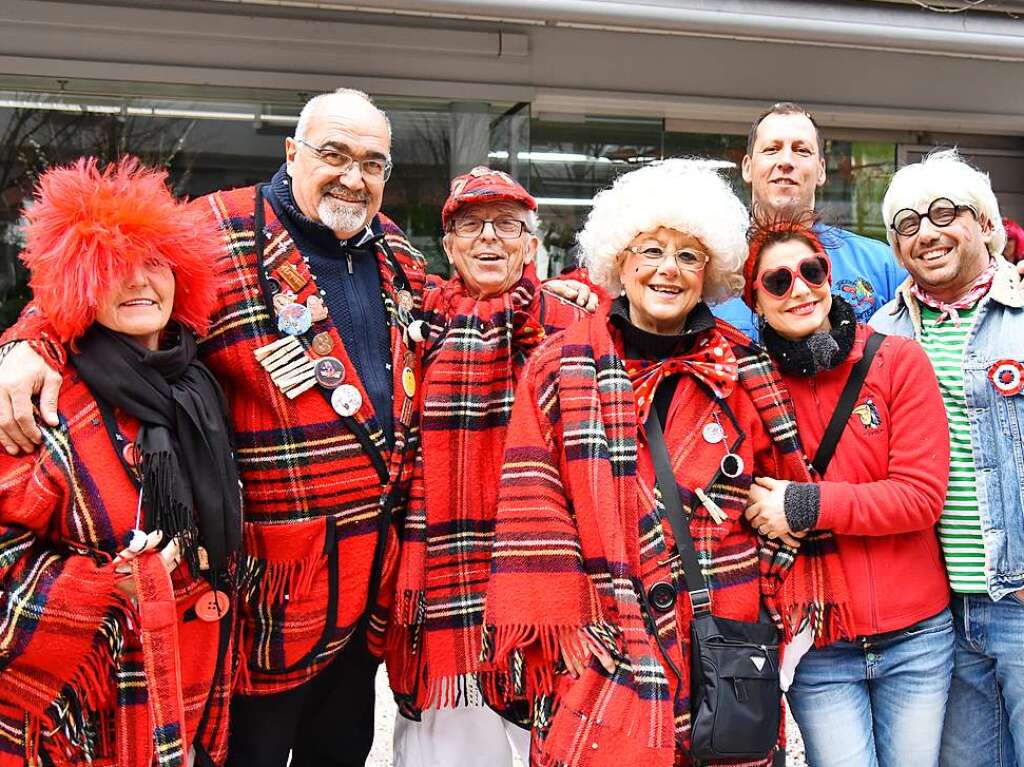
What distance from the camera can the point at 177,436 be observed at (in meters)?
2.11

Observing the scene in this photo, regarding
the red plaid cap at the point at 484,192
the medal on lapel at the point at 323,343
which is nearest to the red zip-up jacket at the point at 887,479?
the red plaid cap at the point at 484,192

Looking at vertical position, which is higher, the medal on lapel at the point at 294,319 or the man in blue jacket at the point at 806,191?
the man in blue jacket at the point at 806,191

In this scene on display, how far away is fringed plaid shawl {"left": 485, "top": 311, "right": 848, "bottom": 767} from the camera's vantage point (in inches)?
81.4

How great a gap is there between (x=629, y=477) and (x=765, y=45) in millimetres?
4960

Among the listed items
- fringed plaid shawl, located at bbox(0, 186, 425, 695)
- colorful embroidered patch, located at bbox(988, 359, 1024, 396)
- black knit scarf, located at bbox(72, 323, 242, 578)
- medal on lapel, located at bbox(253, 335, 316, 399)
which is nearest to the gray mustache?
fringed plaid shawl, located at bbox(0, 186, 425, 695)

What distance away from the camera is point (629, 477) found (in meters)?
2.15

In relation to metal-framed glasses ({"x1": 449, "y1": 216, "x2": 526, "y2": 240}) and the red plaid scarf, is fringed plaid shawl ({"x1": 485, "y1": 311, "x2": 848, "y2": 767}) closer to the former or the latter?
metal-framed glasses ({"x1": 449, "y1": 216, "x2": 526, "y2": 240})

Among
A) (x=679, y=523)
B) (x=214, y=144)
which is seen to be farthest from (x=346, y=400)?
(x=214, y=144)

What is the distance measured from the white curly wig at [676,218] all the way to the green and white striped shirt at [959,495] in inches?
23.7

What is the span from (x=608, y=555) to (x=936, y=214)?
131 centimetres

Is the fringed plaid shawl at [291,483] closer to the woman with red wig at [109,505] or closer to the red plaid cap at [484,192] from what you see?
the woman with red wig at [109,505]

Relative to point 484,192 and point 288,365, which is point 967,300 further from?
point 288,365

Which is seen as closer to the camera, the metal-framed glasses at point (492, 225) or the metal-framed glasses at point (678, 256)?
the metal-framed glasses at point (678, 256)

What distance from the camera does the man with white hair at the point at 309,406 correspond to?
2.38m
